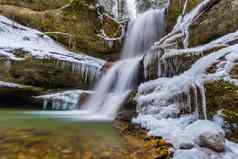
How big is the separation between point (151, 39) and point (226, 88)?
11.1 m

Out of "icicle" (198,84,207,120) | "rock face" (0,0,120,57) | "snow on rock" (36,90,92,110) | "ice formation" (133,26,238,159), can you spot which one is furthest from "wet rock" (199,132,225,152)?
"rock face" (0,0,120,57)

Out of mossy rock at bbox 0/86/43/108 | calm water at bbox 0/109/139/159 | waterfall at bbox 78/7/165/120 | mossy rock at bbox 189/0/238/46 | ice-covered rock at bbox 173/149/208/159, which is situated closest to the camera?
ice-covered rock at bbox 173/149/208/159

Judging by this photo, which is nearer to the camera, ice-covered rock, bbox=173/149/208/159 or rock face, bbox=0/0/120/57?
ice-covered rock, bbox=173/149/208/159

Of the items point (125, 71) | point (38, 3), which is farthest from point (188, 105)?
point (38, 3)

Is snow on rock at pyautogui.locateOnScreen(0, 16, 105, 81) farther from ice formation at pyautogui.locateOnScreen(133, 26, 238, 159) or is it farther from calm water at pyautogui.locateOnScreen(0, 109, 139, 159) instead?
calm water at pyautogui.locateOnScreen(0, 109, 139, 159)

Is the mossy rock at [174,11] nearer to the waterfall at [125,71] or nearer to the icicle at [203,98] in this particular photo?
the waterfall at [125,71]

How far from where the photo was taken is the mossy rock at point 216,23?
Result: 26.5 feet

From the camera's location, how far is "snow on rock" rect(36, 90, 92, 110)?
10969mm

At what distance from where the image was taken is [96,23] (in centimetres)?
1683

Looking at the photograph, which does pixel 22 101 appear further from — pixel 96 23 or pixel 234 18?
pixel 234 18

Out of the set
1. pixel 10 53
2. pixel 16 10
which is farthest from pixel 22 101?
pixel 16 10

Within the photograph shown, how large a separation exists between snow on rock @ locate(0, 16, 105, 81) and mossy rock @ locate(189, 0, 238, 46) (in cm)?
587

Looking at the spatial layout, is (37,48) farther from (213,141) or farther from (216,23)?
(213,141)

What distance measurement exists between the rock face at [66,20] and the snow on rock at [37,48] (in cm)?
66
